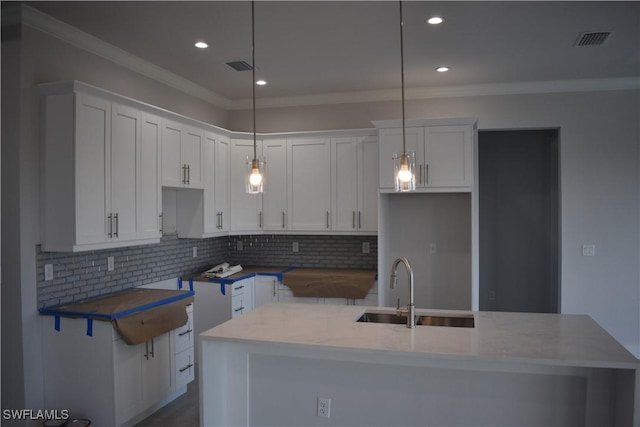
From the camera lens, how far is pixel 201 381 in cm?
270

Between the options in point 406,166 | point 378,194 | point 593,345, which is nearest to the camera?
point 593,345

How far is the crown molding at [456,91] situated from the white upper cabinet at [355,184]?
595 mm

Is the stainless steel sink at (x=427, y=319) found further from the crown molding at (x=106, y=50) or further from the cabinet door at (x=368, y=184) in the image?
the crown molding at (x=106, y=50)

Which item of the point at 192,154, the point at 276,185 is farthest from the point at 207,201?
the point at 276,185

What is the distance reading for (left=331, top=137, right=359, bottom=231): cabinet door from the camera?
5.05m

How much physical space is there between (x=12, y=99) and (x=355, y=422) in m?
3.02

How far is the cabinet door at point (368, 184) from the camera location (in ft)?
16.3

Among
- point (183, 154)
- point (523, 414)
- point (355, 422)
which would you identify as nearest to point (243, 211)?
point (183, 154)

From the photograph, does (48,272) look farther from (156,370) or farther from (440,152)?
(440,152)

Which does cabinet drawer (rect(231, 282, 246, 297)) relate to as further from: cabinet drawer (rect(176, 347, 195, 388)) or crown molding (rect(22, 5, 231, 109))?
crown molding (rect(22, 5, 231, 109))

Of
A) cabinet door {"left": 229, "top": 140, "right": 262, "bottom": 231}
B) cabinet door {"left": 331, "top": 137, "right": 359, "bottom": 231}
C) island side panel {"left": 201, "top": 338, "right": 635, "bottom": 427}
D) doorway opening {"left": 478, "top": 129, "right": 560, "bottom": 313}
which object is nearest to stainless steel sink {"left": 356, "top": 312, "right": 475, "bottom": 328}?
island side panel {"left": 201, "top": 338, "right": 635, "bottom": 427}

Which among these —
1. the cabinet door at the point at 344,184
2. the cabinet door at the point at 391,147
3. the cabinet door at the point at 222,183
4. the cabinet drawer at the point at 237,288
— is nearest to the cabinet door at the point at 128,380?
the cabinet drawer at the point at 237,288

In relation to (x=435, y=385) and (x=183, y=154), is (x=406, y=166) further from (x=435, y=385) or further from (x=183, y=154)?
(x=183, y=154)

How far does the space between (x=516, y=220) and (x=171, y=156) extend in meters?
4.48
